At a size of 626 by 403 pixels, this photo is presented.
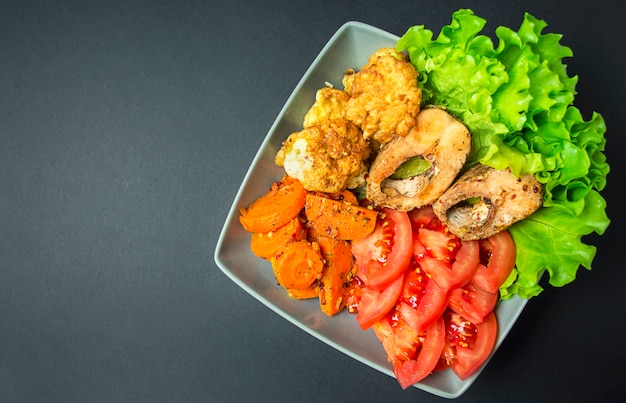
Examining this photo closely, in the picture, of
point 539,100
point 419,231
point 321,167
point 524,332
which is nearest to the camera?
point 539,100

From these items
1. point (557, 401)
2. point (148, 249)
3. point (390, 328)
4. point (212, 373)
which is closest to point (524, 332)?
point (557, 401)

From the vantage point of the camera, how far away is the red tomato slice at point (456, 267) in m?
2.84

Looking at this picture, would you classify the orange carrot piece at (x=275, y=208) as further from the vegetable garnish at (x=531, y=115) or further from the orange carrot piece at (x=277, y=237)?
the vegetable garnish at (x=531, y=115)

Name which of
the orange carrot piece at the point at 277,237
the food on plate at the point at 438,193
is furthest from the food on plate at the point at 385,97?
the orange carrot piece at the point at 277,237

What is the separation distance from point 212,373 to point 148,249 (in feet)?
3.00

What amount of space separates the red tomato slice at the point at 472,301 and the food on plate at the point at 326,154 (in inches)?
32.4

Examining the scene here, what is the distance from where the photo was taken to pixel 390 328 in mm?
3080

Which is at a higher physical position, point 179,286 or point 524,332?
point 179,286

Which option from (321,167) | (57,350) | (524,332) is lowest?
(524,332)

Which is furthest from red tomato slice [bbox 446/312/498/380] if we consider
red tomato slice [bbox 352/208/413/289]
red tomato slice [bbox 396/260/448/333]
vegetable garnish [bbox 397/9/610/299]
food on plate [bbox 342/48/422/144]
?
food on plate [bbox 342/48/422/144]

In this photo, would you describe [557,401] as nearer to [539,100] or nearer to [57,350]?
[539,100]

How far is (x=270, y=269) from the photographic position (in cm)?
321

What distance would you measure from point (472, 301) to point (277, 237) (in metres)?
1.05

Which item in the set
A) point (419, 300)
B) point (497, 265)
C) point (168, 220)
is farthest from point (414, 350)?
point (168, 220)
